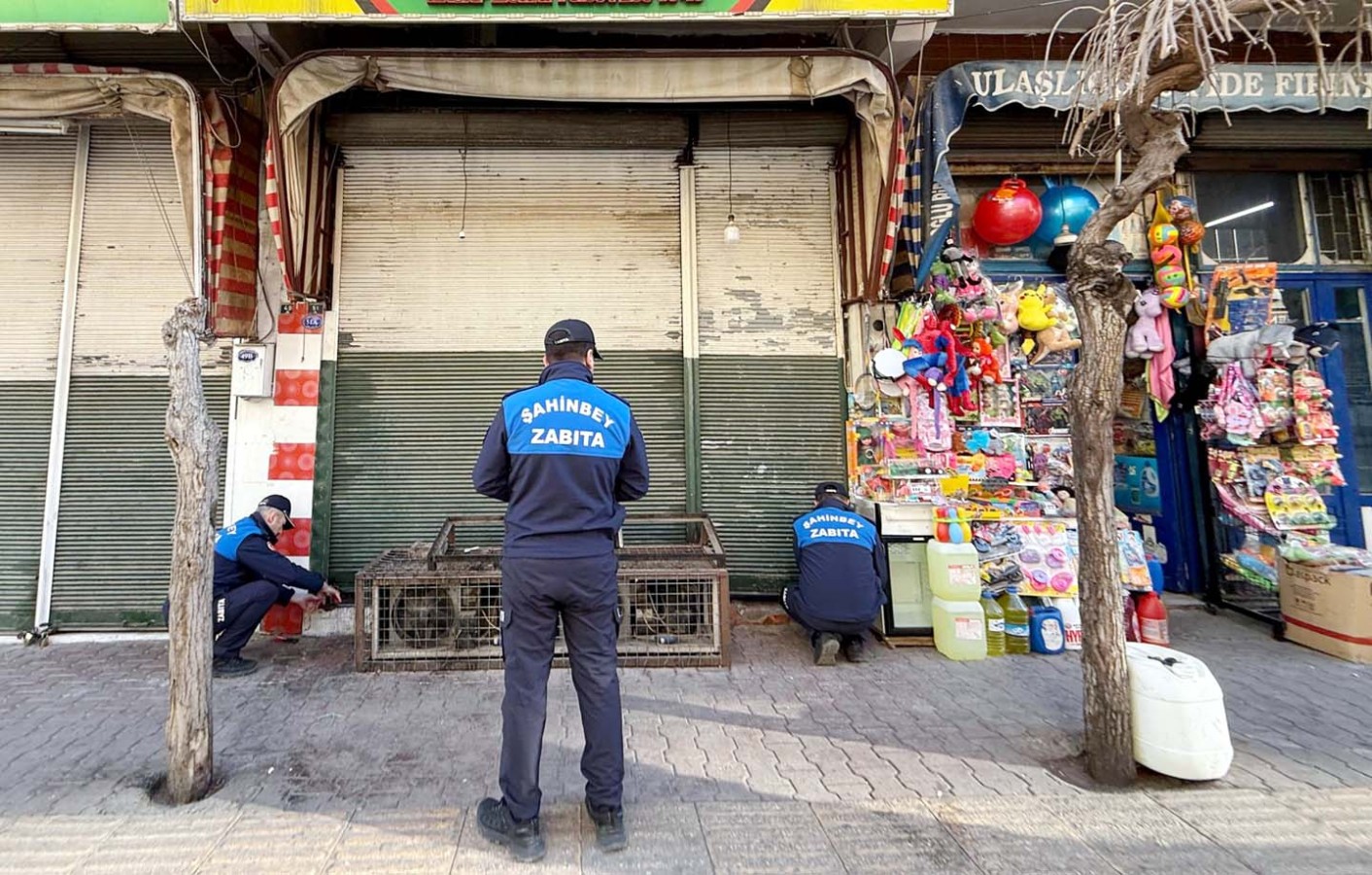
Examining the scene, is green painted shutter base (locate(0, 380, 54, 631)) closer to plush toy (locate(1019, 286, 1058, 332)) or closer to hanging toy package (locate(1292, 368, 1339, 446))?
plush toy (locate(1019, 286, 1058, 332))

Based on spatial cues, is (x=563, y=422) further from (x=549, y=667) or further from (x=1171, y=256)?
(x=1171, y=256)

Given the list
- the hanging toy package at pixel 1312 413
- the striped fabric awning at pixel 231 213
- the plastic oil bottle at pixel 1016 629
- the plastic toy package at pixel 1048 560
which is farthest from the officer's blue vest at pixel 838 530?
the striped fabric awning at pixel 231 213

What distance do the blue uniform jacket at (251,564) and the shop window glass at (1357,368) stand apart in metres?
9.64

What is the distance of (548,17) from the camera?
167 inches

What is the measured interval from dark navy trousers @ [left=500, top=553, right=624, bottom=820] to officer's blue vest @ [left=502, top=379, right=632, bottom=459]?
468 mm

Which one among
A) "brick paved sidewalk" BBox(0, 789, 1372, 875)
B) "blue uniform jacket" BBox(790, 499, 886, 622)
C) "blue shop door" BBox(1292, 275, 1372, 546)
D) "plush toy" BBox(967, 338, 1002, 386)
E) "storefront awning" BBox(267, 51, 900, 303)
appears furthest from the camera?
"blue shop door" BBox(1292, 275, 1372, 546)

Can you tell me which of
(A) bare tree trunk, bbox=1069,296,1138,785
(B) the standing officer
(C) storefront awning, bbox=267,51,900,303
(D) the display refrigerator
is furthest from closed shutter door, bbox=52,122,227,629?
(A) bare tree trunk, bbox=1069,296,1138,785

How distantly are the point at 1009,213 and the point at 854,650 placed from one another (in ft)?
13.8

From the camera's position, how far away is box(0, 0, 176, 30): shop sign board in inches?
168

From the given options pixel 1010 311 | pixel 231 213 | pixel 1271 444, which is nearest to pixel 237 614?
pixel 231 213

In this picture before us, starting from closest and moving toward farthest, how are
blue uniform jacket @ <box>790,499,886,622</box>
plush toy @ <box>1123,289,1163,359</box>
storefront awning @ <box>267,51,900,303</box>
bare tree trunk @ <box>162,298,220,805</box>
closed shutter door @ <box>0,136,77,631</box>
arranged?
bare tree trunk @ <box>162,298,220,805</box>
blue uniform jacket @ <box>790,499,886,622</box>
storefront awning @ <box>267,51,900,303</box>
closed shutter door @ <box>0,136,77,631</box>
plush toy @ <box>1123,289,1163,359</box>

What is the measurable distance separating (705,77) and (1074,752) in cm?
510

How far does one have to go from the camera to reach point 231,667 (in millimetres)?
4352

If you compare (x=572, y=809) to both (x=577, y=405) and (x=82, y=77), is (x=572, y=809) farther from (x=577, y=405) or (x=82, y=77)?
(x=82, y=77)
